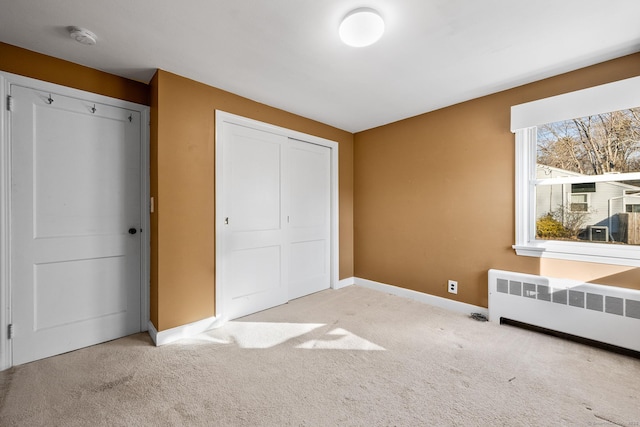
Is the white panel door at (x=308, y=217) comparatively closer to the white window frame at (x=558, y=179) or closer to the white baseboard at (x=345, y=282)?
the white baseboard at (x=345, y=282)

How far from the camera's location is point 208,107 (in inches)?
108

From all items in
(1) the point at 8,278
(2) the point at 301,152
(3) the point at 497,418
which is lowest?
(3) the point at 497,418

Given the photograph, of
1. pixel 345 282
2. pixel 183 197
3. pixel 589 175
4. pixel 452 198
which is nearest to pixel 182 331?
pixel 183 197

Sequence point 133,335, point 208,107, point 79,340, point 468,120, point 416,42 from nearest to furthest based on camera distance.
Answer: point 416,42 → point 79,340 → point 133,335 → point 208,107 → point 468,120

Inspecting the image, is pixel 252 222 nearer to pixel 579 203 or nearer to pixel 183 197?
pixel 183 197

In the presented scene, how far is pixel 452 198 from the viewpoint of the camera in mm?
3240

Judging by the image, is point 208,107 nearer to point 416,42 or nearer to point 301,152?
point 301,152

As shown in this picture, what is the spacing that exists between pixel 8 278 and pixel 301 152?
3.02 m

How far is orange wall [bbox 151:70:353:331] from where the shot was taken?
8.01ft

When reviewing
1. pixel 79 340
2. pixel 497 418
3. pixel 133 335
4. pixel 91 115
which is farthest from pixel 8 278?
pixel 497 418

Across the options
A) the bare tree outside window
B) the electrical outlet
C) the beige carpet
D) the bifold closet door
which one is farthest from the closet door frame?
the bare tree outside window

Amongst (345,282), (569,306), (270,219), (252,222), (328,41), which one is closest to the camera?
(328,41)

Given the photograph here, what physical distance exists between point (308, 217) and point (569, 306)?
2.91 m

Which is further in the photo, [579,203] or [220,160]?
[220,160]
